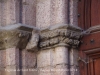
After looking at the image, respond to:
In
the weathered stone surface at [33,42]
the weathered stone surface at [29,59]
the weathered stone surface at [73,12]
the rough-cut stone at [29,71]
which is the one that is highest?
the weathered stone surface at [73,12]

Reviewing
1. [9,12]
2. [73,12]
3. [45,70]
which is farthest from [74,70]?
[9,12]

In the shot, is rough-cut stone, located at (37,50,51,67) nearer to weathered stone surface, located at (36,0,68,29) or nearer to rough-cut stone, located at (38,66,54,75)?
rough-cut stone, located at (38,66,54,75)

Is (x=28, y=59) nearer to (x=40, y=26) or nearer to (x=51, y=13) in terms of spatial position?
(x=40, y=26)

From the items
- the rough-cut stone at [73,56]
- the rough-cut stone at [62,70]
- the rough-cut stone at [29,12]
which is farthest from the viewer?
the rough-cut stone at [29,12]

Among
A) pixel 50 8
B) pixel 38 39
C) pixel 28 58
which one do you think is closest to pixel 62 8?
pixel 50 8

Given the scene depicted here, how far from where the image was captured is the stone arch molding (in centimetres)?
337

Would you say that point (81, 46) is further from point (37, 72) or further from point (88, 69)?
point (37, 72)

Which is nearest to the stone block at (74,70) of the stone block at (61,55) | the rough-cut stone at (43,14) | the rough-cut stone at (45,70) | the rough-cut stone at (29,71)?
the stone block at (61,55)

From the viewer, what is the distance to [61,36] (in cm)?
337

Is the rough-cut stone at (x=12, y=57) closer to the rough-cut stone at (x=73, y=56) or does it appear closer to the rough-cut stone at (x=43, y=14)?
the rough-cut stone at (x=43, y=14)

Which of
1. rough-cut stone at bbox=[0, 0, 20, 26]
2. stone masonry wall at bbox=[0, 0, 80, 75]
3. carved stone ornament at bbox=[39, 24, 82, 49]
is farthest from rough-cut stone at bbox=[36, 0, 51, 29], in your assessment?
rough-cut stone at bbox=[0, 0, 20, 26]

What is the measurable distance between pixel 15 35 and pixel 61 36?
0.48m

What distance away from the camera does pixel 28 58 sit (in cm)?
355

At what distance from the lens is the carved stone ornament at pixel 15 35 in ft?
11.3
